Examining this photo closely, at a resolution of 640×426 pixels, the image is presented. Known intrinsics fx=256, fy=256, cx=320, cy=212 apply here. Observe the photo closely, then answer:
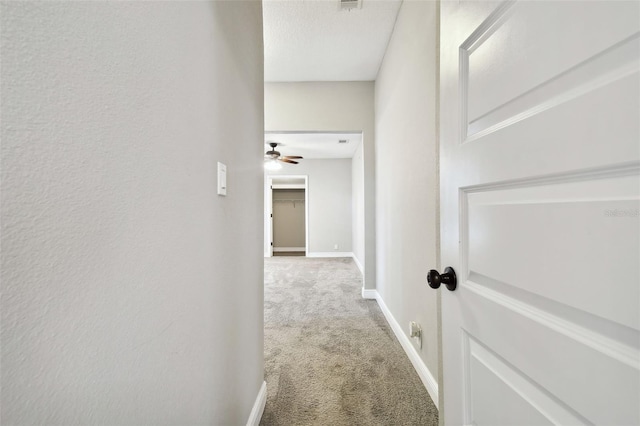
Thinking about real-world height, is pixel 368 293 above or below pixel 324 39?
below

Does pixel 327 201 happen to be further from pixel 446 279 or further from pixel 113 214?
pixel 113 214

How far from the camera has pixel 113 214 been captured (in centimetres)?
47

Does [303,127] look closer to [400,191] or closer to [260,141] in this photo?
[400,191]

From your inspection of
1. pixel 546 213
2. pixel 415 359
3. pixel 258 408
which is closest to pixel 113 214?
pixel 546 213

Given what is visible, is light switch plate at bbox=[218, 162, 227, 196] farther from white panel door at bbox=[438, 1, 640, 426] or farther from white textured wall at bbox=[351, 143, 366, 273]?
white textured wall at bbox=[351, 143, 366, 273]

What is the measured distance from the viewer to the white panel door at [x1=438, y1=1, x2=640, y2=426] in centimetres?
39

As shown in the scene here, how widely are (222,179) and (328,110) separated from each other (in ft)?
8.96

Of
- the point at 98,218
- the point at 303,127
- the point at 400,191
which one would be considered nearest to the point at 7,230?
the point at 98,218

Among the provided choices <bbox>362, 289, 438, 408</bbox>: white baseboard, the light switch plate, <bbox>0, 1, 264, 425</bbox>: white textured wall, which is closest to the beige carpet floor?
<bbox>362, 289, 438, 408</bbox>: white baseboard

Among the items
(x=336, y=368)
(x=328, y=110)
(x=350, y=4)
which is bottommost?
(x=336, y=368)

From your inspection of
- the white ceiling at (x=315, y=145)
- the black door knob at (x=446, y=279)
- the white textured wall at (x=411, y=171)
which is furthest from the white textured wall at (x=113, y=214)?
the white ceiling at (x=315, y=145)

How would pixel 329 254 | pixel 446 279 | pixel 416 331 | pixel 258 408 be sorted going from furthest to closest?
pixel 329 254 → pixel 416 331 → pixel 258 408 → pixel 446 279

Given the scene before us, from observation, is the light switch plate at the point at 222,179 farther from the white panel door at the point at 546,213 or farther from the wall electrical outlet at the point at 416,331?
the wall electrical outlet at the point at 416,331

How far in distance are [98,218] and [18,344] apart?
20 cm
